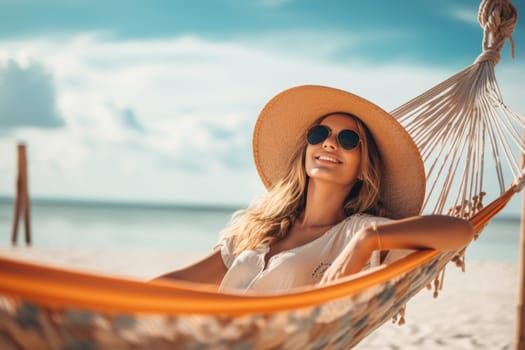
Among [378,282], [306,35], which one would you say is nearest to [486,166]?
[378,282]

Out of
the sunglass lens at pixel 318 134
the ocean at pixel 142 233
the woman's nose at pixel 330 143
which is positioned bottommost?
the ocean at pixel 142 233

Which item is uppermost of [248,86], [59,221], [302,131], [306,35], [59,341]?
[306,35]

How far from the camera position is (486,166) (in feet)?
6.72

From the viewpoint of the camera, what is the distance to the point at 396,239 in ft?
4.25

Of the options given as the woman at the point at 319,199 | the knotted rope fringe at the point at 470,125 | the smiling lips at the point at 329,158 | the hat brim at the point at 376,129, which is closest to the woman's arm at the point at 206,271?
the woman at the point at 319,199

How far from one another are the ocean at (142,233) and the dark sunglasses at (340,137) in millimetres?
7642

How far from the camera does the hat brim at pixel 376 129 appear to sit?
1.84 meters

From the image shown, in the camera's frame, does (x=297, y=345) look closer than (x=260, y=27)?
Yes

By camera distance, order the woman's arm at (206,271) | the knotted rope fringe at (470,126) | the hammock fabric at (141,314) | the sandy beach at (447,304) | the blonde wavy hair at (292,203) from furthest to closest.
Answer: the sandy beach at (447,304) < the knotted rope fringe at (470,126) < the blonde wavy hair at (292,203) < the woman's arm at (206,271) < the hammock fabric at (141,314)

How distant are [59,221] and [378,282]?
1856 cm

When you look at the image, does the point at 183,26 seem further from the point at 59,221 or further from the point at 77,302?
the point at 77,302

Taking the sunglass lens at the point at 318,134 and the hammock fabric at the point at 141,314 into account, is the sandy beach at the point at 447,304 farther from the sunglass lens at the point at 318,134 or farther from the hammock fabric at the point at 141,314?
Result: the sunglass lens at the point at 318,134

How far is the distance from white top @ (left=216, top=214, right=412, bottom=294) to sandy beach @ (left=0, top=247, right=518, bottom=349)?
446 millimetres

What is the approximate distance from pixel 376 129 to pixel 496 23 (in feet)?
2.59
